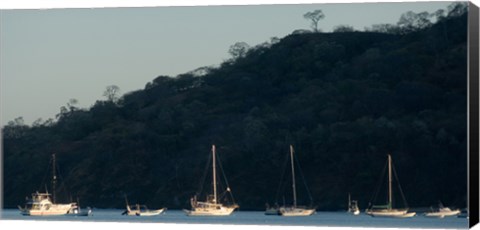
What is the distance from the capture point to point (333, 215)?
40125 millimetres

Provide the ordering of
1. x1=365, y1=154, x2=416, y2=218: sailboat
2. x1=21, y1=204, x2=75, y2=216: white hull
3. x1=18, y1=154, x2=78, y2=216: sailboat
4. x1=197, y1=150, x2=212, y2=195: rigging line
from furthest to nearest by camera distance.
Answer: x1=197, y1=150, x2=212, y2=195: rigging line, x1=18, y1=154, x2=78, y2=216: sailboat, x1=21, y1=204, x2=75, y2=216: white hull, x1=365, y1=154, x2=416, y2=218: sailboat

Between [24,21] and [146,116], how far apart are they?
22.1 feet

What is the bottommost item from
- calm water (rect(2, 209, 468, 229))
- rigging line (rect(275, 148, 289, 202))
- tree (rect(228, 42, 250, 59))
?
calm water (rect(2, 209, 468, 229))

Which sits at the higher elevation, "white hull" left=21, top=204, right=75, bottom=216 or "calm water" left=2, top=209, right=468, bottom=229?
"white hull" left=21, top=204, right=75, bottom=216

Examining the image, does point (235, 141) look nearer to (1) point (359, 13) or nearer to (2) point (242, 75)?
(2) point (242, 75)

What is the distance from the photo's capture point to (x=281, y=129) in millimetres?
43188

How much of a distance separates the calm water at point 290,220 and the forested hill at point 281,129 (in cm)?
120

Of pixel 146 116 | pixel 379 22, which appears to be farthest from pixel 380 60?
pixel 146 116

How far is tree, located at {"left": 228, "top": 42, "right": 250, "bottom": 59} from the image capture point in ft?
133

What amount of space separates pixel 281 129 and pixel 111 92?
4418 millimetres

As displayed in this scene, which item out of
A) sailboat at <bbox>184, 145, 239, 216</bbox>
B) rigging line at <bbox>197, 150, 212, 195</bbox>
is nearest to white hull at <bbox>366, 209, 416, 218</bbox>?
sailboat at <bbox>184, 145, 239, 216</bbox>

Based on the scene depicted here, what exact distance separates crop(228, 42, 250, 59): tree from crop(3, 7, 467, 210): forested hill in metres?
0.15

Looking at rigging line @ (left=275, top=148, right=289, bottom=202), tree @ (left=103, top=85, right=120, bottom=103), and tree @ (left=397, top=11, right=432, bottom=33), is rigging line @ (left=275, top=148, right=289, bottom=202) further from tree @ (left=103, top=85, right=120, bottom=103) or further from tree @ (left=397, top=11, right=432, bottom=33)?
tree @ (left=397, top=11, right=432, bottom=33)

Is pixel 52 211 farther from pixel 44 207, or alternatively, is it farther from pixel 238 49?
pixel 238 49
